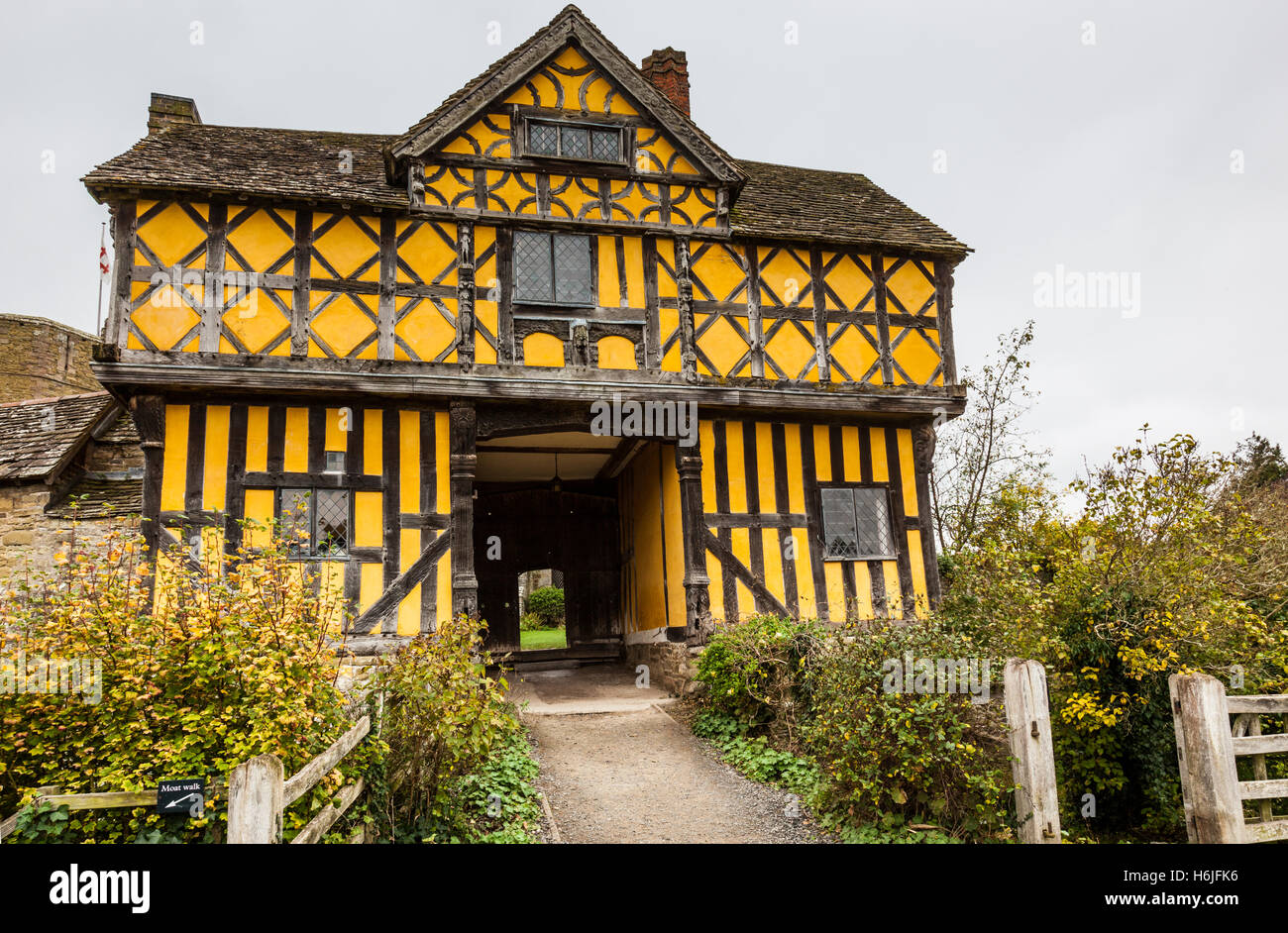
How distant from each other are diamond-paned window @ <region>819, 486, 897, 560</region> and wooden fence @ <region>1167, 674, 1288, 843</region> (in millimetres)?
6876

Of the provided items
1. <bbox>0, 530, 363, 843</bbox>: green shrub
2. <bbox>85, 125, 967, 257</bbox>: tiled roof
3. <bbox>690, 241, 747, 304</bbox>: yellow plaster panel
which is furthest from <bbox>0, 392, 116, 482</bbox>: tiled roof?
<bbox>690, 241, 747, 304</bbox>: yellow plaster panel

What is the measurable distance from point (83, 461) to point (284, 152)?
5993 millimetres

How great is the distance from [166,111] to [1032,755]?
15713 mm

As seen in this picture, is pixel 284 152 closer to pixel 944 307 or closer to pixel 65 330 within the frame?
pixel 944 307

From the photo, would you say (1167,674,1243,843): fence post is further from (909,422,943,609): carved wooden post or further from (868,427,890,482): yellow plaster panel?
(868,427,890,482): yellow plaster panel

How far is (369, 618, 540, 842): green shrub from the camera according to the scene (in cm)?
590

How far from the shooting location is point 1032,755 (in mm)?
5898

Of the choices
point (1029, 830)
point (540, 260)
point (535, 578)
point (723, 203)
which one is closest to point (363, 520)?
point (540, 260)

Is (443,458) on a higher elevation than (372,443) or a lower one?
lower

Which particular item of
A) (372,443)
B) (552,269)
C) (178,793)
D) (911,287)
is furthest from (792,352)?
(178,793)

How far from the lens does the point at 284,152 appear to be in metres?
12.3

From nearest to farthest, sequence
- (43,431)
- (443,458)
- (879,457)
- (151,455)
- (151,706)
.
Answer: (151,706) → (151,455) → (443,458) → (879,457) → (43,431)

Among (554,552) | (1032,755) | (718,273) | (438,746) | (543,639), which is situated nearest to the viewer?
(1032,755)

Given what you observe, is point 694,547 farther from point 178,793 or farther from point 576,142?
point 178,793
